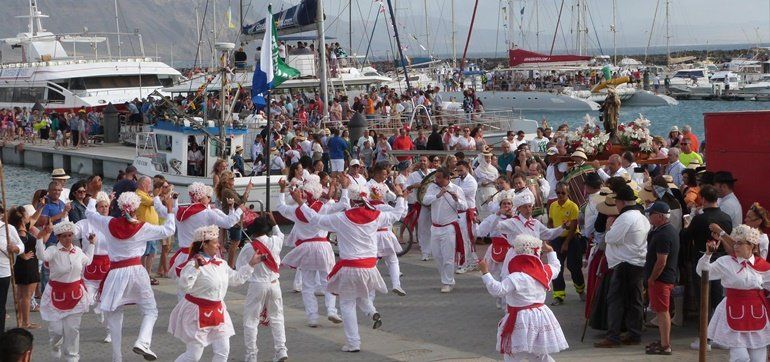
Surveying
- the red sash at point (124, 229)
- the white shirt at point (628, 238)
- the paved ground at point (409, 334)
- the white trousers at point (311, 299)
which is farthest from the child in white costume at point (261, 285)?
the white shirt at point (628, 238)

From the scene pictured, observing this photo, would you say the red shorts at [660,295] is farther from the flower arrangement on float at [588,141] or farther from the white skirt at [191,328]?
→ the flower arrangement on float at [588,141]

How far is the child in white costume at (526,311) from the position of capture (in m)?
9.54

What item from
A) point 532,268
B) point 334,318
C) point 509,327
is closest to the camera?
point 509,327

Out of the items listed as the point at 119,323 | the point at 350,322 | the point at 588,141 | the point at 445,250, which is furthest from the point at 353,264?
the point at 588,141

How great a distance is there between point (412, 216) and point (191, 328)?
8832 millimetres

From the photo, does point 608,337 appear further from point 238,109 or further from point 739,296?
point 238,109

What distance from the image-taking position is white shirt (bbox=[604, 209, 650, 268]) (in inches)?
452

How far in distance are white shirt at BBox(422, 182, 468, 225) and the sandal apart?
14.5 feet

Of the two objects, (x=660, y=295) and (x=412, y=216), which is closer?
(x=660, y=295)

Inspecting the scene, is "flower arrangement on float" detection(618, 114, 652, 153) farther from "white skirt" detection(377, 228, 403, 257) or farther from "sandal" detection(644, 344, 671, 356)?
"sandal" detection(644, 344, 671, 356)

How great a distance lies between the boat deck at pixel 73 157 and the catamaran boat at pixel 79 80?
4.43 meters

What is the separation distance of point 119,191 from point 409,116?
15951 mm

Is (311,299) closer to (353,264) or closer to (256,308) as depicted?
(353,264)

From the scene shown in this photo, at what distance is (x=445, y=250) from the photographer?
49.8ft
